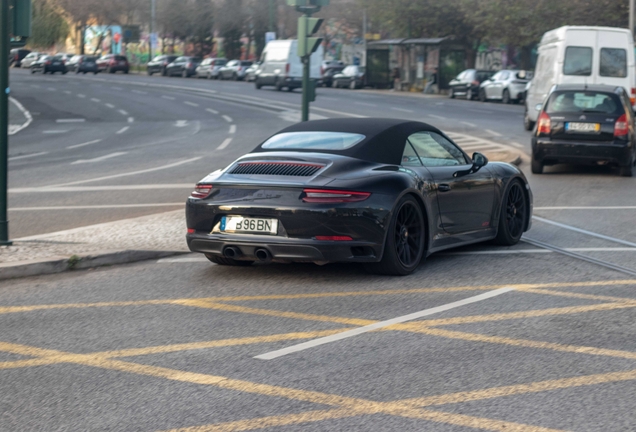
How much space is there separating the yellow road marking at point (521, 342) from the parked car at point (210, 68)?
233 feet

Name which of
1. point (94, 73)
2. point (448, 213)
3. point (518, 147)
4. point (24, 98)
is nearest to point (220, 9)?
point (94, 73)

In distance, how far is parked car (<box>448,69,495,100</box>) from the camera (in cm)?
4991

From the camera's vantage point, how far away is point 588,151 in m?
16.9

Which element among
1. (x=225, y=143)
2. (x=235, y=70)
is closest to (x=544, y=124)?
(x=225, y=143)

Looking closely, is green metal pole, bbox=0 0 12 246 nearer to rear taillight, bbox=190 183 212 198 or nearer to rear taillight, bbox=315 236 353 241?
rear taillight, bbox=190 183 212 198

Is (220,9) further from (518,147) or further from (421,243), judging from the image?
(421,243)

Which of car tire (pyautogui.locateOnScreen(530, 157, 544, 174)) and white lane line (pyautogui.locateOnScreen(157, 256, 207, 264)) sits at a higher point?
car tire (pyautogui.locateOnScreen(530, 157, 544, 174))

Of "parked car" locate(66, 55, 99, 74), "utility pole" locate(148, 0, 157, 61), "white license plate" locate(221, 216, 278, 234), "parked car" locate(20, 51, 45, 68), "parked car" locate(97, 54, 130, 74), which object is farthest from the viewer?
"utility pole" locate(148, 0, 157, 61)

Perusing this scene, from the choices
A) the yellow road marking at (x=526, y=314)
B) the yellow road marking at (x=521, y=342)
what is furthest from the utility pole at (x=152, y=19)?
the yellow road marking at (x=521, y=342)

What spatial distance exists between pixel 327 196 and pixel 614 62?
20.7 metres

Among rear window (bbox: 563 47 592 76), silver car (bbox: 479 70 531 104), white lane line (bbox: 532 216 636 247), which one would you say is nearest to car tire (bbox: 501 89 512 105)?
silver car (bbox: 479 70 531 104)

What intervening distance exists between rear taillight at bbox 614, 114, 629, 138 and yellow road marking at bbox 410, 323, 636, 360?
11236mm

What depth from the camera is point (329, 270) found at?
862 centimetres

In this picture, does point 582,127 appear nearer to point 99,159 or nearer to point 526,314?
point 99,159
